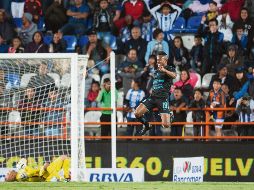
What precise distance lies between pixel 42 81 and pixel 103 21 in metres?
4.46

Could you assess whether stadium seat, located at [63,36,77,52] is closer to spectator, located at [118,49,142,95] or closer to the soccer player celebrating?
spectator, located at [118,49,142,95]

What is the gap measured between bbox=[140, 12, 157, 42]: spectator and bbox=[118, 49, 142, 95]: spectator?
1.04 meters

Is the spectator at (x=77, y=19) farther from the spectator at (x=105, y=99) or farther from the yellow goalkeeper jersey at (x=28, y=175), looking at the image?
the yellow goalkeeper jersey at (x=28, y=175)

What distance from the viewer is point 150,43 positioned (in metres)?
21.1

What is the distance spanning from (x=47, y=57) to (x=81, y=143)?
5.73 ft

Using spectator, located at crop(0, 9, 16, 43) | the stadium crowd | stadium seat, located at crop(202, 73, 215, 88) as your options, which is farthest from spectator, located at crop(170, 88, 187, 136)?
spectator, located at crop(0, 9, 16, 43)

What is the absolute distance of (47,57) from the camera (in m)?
16.9

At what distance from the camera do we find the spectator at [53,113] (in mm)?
18281

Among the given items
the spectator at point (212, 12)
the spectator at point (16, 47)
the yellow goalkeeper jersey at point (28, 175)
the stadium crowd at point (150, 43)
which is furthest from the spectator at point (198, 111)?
the spectator at point (16, 47)

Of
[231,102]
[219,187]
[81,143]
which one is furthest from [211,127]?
[219,187]

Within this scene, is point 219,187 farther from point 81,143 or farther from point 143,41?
point 143,41

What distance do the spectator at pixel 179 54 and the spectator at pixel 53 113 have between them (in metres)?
3.29

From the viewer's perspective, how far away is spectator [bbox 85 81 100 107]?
20047 mm

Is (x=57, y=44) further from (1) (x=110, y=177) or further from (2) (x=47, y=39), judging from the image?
(1) (x=110, y=177)
